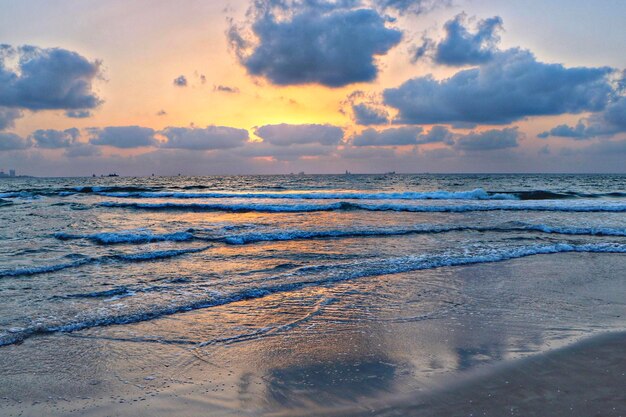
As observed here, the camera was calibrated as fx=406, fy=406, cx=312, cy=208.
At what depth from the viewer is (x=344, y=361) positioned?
4.82 metres

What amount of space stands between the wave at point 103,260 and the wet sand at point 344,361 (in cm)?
470

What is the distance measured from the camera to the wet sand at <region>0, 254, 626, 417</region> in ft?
12.7

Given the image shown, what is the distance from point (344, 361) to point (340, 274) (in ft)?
15.4

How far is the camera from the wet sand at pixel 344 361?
3.87 metres

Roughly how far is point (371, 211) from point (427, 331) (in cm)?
2099

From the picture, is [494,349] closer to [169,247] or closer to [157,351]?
[157,351]

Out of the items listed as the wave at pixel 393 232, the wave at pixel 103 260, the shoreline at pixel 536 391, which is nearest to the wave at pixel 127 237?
the wave at pixel 393 232

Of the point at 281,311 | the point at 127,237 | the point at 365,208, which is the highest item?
the point at 365,208

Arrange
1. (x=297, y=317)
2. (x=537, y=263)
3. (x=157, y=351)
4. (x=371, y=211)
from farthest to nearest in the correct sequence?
(x=371, y=211) → (x=537, y=263) → (x=297, y=317) → (x=157, y=351)

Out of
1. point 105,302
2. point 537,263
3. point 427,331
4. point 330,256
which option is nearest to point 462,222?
point 537,263

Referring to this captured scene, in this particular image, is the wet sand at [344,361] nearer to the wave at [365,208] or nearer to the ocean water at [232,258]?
the ocean water at [232,258]

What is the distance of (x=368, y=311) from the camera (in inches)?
267

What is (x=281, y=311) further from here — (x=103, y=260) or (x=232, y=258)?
(x=103, y=260)

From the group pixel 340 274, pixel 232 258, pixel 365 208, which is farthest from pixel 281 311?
pixel 365 208
